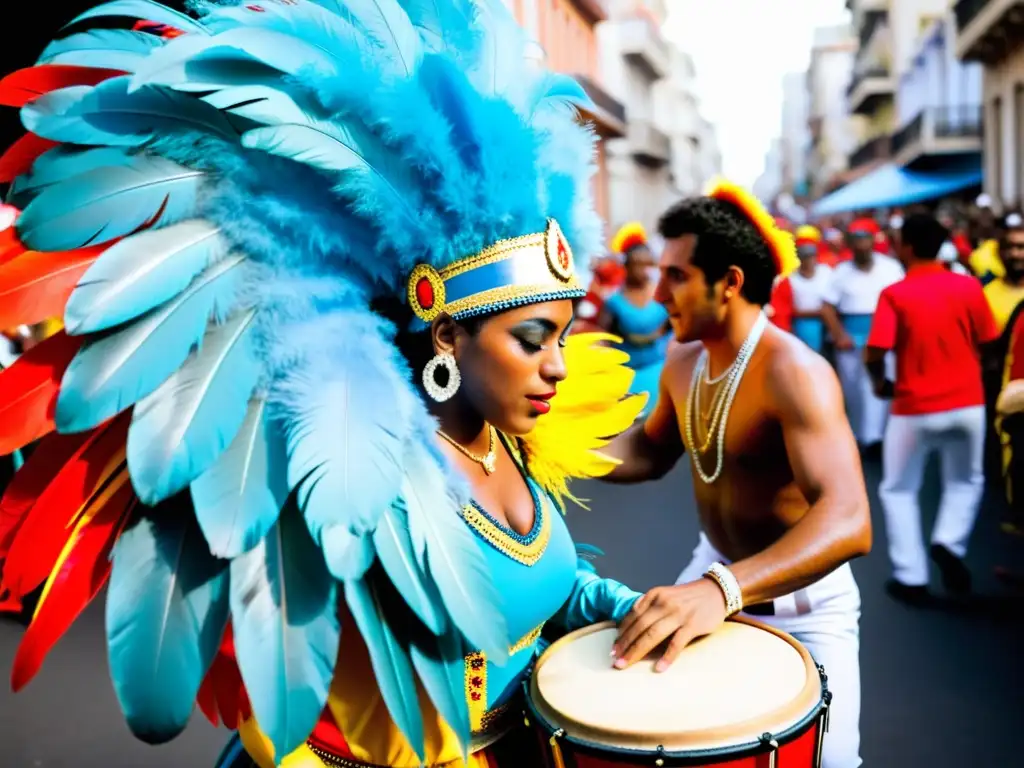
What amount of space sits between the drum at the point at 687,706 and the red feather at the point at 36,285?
3.43 feet

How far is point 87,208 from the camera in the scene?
146 centimetres

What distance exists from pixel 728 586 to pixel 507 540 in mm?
512

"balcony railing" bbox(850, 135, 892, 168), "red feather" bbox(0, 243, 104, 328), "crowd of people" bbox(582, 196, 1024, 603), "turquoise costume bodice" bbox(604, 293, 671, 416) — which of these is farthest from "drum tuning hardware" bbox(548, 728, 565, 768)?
"balcony railing" bbox(850, 135, 892, 168)

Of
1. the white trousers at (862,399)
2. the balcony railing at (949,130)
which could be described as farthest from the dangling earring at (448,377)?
the balcony railing at (949,130)

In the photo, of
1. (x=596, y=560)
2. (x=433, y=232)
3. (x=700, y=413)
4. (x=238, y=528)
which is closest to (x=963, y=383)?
(x=596, y=560)

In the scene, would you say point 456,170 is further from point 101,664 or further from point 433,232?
point 101,664

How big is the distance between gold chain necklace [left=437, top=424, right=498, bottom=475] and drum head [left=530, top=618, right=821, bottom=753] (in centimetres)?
38

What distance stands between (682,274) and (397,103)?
1.57 meters

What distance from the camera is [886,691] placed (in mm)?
4090

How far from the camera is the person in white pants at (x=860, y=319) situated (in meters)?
8.36

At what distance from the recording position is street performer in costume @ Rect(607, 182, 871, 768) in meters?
2.29

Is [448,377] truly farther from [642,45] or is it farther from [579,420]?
[642,45]

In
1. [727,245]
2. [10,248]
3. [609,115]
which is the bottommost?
[727,245]

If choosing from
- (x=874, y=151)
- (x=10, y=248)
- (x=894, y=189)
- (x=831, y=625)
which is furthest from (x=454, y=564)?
(x=874, y=151)
